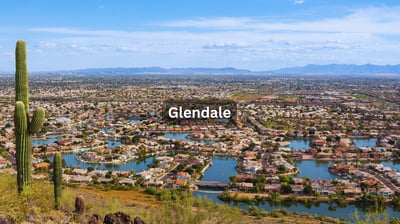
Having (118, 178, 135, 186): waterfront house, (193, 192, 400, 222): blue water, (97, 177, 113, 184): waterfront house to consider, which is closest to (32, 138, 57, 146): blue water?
(97, 177, 113, 184): waterfront house

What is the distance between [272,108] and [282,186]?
37363 mm

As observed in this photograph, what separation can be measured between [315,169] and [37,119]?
814 inches

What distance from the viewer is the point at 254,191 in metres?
19.9

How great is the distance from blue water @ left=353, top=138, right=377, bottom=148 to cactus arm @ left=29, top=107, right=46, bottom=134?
29.7 m

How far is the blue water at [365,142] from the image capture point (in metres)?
33.4

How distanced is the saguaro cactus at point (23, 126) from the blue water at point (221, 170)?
14.0m

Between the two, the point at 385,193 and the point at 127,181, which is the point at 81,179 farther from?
the point at 385,193

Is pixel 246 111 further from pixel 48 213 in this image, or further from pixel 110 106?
pixel 48 213

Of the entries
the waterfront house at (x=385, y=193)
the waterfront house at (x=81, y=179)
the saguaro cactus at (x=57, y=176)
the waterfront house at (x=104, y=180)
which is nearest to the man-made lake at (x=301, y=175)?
the waterfront house at (x=385, y=193)

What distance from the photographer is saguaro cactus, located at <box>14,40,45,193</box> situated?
9695 millimetres

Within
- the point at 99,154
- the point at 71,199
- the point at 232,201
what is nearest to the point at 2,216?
the point at 71,199

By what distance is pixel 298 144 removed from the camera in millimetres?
33781

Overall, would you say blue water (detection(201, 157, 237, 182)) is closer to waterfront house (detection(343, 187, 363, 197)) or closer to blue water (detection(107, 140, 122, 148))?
waterfront house (detection(343, 187, 363, 197))

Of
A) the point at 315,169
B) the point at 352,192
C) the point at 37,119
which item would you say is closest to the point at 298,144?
the point at 315,169
